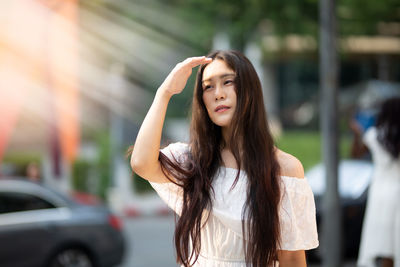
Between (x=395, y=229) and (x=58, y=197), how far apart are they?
4.43 meters

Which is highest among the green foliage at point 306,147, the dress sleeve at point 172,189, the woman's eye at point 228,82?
the green foliage at point 306,147

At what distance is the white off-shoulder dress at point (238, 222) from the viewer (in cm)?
238

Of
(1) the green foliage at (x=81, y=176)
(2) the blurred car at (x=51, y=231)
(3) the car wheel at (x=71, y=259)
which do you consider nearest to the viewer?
(2) the blurred car at (x=51, y=231)

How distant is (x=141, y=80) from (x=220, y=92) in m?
23.8

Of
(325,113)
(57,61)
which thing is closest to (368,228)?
(325,113)

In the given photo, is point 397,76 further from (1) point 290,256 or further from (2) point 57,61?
(1) point 290,256

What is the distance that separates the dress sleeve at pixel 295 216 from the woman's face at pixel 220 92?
1.00ft

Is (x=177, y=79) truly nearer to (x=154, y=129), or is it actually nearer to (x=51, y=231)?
(x=154, y=129)

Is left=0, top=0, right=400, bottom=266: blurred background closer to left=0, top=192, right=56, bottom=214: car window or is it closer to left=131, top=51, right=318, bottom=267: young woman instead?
left=0, top=192, right=56, bottom=214: car window

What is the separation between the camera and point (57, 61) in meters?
20.4

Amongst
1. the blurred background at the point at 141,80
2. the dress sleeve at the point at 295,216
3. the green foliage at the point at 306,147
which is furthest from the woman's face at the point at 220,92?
the green foliage at the point at 306,147

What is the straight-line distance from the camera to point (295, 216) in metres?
2.41

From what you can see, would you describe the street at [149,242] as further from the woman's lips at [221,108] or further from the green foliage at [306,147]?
the woman's lips at [221,108]

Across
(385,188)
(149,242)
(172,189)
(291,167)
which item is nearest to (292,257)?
(291,167)
